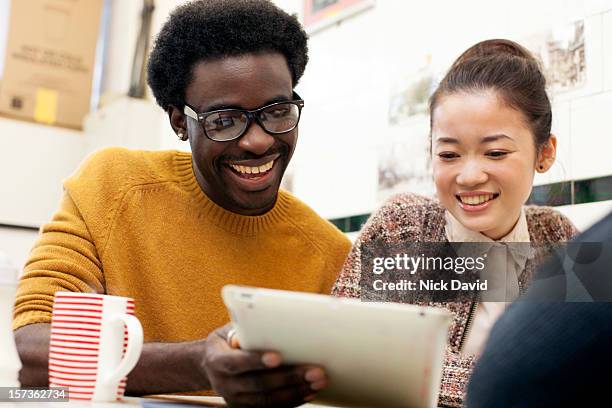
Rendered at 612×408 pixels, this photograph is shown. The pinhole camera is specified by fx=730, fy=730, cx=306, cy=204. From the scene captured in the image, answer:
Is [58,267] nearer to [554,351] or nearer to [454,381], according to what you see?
[454,381]

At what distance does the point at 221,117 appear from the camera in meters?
1.26

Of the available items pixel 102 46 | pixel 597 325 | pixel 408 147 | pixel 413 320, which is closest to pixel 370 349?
pixel 413 320

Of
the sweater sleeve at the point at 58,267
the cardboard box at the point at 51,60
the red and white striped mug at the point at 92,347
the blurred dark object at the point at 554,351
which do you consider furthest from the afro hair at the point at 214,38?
the cardboard box at the point at 51,60

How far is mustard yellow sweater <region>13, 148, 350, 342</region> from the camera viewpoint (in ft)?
4.20

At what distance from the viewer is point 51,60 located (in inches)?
140

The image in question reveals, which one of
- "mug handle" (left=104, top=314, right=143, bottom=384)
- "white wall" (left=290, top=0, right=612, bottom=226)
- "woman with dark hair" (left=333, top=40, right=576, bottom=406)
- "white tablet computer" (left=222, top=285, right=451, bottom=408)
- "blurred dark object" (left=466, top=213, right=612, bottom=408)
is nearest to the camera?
"blurred dark object" (left=466, top=213, right=612, bottom=408)

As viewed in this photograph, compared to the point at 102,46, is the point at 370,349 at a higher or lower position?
lower

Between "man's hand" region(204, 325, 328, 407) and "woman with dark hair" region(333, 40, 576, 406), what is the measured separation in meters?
0.48

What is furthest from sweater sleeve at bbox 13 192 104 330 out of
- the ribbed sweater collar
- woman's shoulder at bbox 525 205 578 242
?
woman's shoulder at bbox 525 205 578 242

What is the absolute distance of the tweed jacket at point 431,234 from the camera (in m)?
1.12

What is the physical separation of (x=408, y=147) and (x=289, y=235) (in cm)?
59

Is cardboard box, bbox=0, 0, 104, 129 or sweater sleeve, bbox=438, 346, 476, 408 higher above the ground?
cardboard box, bbox=0, 0, 104, 129

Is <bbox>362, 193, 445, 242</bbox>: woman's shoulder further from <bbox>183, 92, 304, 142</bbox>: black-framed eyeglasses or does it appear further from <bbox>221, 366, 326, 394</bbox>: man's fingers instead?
→ <bbox>221, 366, 326, 394</bbox>: man's fingers

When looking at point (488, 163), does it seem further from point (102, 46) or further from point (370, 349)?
point (102, 46)
